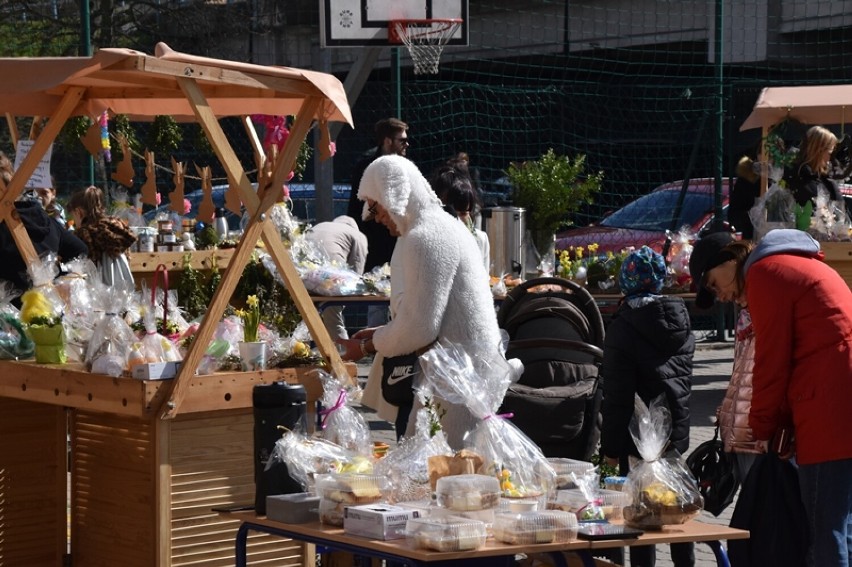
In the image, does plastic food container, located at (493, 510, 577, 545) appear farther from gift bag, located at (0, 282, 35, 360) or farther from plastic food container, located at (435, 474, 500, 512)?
gift bag, located at (0, 282, 35, 360)

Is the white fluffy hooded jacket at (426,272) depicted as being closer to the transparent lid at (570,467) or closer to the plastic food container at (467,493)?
the transparent lid at (570,467)

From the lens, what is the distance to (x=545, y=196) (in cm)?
1020

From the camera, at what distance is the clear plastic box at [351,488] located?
4.13 m

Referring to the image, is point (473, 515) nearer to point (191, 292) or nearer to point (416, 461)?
point (416, 461)

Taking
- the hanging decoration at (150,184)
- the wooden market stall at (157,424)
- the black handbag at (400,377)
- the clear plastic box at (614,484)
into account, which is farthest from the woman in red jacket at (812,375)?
the hanging decoration at (150,184)

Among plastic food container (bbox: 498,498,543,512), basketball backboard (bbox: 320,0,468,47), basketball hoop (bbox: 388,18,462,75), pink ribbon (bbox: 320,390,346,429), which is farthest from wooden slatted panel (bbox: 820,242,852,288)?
plastic food container (bbox: 498,498,543,512)

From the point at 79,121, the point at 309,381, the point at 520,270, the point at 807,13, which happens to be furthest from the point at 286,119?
the point at 807,13

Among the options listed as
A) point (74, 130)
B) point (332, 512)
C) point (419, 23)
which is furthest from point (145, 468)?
point (419, 23)

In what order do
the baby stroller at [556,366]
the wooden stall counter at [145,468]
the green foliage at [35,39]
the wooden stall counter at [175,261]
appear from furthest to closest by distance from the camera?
the green foliage at [35,39]
the wooden stall counter at [175,261]
the baby stroller at [556,366]
the wooden stall counter at [145,468]

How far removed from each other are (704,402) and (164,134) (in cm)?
471

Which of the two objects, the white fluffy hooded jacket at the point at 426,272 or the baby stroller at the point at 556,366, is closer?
the white fluffy hooded jacket at the point at 426,272

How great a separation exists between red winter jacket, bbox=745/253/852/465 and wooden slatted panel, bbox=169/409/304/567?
1.98 m

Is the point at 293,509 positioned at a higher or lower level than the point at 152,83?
lower

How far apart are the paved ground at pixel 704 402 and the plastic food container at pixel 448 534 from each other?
256cm
